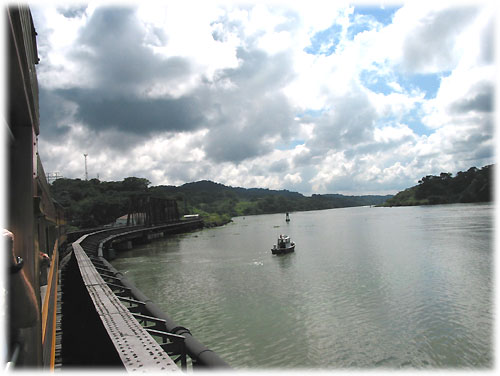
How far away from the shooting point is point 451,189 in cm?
15575

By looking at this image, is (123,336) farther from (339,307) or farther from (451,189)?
(451,189)

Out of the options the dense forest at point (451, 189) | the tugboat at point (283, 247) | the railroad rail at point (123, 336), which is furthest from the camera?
the dense forest at point (451, 189)

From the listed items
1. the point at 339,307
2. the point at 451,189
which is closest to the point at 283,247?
the point at 339,307

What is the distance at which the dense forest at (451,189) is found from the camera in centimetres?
13038

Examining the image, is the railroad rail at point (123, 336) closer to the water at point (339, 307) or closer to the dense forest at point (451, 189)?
the water at point (339, 307)

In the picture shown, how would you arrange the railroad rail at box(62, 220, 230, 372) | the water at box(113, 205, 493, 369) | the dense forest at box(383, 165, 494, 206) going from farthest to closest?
the dense forest at box(383, 165, 494, 206) → the water at box(113, 205, 493, 369) → the railroad rail at box(62, 220, 230, 372)

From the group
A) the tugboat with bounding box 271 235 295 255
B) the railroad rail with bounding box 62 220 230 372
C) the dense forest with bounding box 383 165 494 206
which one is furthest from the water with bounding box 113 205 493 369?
the dense forest with bounding box 383 165 494 206

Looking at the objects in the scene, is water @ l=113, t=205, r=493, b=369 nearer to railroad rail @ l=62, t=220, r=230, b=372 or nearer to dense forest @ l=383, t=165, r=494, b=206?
railroad rail @ l=62, t=220, r=230, b=372

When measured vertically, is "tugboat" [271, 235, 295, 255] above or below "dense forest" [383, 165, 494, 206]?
below

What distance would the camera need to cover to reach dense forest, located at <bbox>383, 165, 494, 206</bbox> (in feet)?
428

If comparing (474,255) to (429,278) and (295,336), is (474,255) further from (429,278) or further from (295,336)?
(295,336)

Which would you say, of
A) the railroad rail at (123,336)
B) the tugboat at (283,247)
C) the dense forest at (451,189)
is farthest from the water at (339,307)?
the dense forest at (451,189)

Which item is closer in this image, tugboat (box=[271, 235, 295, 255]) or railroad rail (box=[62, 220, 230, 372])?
railroad rail (box=[62, 220, 230, 372])

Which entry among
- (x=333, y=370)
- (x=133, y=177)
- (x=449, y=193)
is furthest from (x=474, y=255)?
(x=449, y=193)
